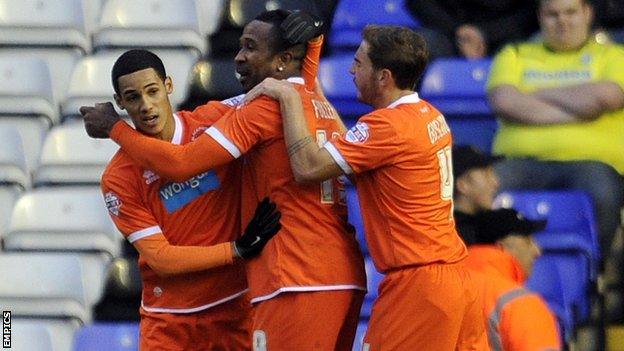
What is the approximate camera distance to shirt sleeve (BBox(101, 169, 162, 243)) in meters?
5.47

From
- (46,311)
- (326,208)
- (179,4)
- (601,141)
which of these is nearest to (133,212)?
→ (326,208)

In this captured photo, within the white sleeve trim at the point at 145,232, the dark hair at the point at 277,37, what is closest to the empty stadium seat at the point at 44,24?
the white sleeve trim at the point at 145,232

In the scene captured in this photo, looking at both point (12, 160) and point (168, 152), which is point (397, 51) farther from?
point (12, 160)

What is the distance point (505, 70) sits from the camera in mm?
7371

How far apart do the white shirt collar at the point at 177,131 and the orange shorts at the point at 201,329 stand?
0.55 m

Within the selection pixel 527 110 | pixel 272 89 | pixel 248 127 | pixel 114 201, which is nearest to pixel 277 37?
pixel 272 89

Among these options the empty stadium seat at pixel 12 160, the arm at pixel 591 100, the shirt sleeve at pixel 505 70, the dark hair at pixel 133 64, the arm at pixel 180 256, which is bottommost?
the empty stadium seat at pixel 12 160

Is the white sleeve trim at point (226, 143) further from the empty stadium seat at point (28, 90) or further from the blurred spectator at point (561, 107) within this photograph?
the empty stadium seat at point (28, 90)

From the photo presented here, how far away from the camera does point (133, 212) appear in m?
5.48

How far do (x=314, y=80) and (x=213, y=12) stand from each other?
2.88 m

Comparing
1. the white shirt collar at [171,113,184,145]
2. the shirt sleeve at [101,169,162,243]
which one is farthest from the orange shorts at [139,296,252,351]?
the white shirt collar at [171,113,184,145]

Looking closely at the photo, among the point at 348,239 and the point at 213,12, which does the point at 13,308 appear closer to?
the point at 213,12

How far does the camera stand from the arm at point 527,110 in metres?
7.19

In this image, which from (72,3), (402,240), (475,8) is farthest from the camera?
(72,3)
